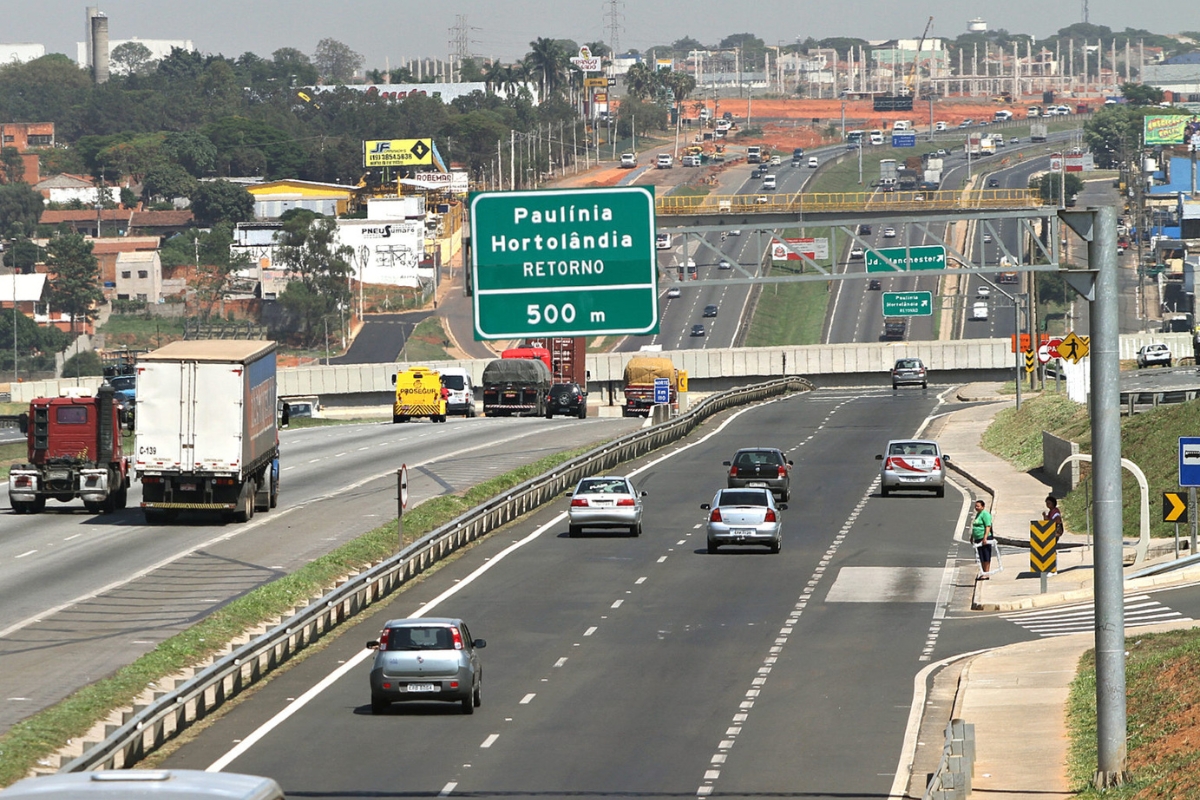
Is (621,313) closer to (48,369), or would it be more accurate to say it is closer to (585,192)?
(585,192)

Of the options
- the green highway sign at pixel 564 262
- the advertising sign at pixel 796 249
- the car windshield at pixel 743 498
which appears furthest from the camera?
the car windshield at pixel 743 498

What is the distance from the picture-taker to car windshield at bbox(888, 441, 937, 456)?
51406 mm

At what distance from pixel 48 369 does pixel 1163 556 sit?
13855cm

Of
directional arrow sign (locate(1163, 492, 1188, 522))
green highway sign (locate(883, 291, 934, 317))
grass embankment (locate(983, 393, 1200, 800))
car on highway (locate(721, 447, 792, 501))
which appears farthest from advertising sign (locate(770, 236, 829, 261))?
grass embankment (locate(983, 393, 1200, 800))

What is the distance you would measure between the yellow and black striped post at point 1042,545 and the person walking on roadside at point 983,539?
36.2 inches

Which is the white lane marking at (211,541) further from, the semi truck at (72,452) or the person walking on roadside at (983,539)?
the person walking on roadside at (983,539)

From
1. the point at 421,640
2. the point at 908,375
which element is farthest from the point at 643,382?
the point at 421,640

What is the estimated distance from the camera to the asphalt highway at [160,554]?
2767cm

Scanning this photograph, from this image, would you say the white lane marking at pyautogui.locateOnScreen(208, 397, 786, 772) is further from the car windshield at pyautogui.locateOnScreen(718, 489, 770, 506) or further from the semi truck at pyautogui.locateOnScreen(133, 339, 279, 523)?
the car windshield at pyautogui.locateOnScreen(718, 489, 770, 506)

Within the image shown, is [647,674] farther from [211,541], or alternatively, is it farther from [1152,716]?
[211,541]

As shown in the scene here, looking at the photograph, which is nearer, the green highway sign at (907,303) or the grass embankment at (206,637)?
the grass embankment at (206,637)

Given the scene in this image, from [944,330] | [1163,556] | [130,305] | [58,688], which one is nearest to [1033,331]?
[1163,556]

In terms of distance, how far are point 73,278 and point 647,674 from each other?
157231mm

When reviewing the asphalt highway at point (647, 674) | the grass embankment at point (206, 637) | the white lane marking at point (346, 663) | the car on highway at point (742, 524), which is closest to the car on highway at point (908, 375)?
the white lane marking at point (346, 663)
